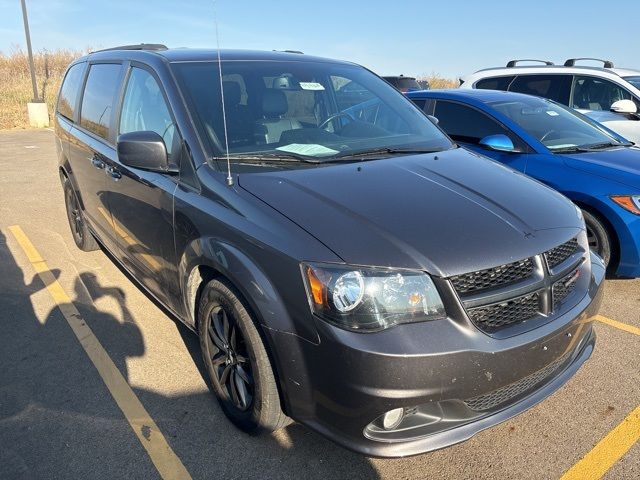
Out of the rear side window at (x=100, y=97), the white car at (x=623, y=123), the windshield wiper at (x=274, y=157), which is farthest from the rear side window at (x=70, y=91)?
the white car at (x=623, y=123)

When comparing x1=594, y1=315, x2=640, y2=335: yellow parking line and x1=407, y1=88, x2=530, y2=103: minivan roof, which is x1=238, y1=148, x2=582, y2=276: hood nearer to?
x1=594, y1=315, x2=640, y2=335: yellow parking line

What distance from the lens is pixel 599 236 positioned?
13.8ft

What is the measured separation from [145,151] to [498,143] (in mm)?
3200

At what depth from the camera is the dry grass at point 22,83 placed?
1856cm

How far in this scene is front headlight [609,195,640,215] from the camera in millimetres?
4016

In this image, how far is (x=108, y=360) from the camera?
324cm

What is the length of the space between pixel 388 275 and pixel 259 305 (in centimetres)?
56

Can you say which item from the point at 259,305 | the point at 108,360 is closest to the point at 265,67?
the point at 259,305

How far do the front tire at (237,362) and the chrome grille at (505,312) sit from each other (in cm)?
90

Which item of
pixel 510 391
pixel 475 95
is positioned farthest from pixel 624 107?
pixel 510 391

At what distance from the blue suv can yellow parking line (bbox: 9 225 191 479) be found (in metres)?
3.59

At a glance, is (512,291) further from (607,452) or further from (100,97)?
(100,97)

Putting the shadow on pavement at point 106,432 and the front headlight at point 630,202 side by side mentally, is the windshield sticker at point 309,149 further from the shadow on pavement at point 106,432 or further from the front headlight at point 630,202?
the front headlight at point 630,202

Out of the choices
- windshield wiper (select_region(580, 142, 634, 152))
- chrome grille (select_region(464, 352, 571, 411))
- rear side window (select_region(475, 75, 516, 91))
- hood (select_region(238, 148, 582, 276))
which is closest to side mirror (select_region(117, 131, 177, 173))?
hood (select_region(238, 148, 582, 276))
